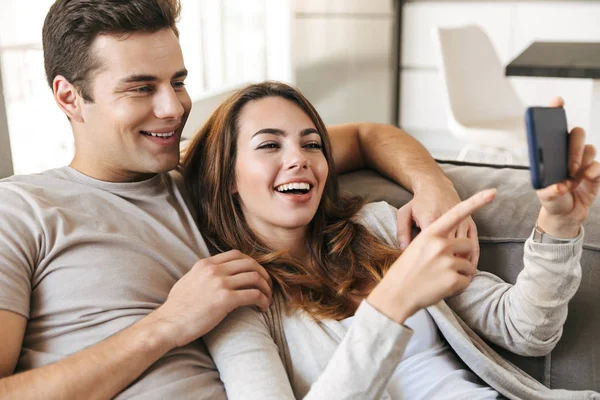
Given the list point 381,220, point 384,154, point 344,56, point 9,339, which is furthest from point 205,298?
point 344,56

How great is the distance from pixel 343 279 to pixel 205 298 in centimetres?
37

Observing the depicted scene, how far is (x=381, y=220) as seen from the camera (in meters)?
1.50

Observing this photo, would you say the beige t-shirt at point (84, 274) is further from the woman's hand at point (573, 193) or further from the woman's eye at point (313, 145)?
the woman's hand at point (573, 193)

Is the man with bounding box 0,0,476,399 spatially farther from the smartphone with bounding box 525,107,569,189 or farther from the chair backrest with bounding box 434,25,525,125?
the chair backrest with bounding box 434,25,525,125

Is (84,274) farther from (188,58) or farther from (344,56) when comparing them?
(344,56)

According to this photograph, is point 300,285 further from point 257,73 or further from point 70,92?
point 257,73

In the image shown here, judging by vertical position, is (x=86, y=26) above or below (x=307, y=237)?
above

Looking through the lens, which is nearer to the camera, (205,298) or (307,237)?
(205,298)

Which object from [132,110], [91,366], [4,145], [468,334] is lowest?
[468,334]

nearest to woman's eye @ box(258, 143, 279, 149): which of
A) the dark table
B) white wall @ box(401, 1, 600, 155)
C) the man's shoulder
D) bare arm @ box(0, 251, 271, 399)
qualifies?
bare arm @ box(0, 251, 271, 399)

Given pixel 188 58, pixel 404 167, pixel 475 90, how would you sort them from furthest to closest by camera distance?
pixel 475 90, pixel 188 58, pixel 404 167

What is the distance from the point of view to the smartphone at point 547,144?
39.5 inches

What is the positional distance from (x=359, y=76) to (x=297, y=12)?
2.55 feet

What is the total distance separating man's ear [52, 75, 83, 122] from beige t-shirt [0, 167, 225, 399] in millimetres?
148
